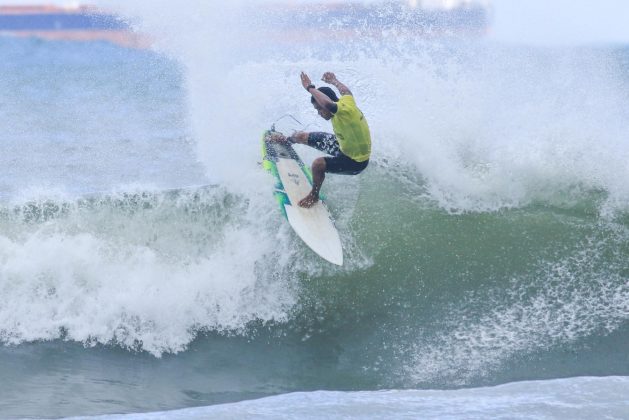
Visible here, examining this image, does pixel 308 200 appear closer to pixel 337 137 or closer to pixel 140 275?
pixel 337 137

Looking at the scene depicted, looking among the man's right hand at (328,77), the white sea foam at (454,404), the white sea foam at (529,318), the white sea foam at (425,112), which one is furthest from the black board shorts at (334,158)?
the white sea foam at (454,404)

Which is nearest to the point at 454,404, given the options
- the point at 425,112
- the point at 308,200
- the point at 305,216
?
the point at 305,216

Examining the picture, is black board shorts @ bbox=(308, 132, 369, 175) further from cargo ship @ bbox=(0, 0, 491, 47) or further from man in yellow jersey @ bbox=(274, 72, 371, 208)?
cargo ship @ bbox=(0, 0, 491, 47)

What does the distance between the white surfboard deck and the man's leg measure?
5cm

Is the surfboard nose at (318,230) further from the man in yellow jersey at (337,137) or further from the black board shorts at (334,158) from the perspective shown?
the black board shorts at (334,158)

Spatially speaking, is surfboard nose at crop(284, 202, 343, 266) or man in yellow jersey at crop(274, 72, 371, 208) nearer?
man in yellow jersey at crop(274, 72, 371, 208)

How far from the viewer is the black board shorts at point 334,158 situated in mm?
6828

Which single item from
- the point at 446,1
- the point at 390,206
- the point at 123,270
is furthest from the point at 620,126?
the point at 446,1

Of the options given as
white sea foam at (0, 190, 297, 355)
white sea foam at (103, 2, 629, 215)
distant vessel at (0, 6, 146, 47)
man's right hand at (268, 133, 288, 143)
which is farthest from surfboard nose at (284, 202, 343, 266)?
distant vessel at (0, 6, 146, 47)

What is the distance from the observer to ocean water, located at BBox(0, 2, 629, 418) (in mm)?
5793

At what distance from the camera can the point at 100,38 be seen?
35.2 metres

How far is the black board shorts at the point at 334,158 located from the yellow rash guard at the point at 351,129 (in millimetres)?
64

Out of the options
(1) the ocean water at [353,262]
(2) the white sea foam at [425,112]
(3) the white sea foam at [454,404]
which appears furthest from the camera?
(2) the white sea foam at [425,112]

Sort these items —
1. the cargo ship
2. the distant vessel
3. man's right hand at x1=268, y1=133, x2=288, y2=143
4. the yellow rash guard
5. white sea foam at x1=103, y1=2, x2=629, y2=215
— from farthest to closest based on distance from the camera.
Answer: the distant vessel
the cargo ship
white sea foam at x1=103, y1=2, x2=629, y2=215
man's right hand at x1=268, y1=133, x2=288, y2=143
the yellow rash guard
